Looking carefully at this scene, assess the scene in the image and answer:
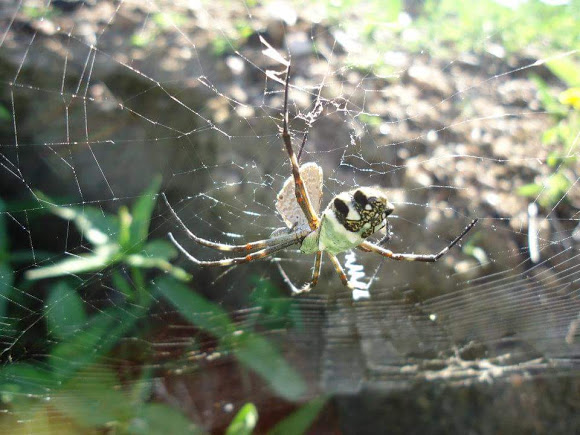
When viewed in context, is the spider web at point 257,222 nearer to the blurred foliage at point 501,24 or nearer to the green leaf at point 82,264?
the green leaf at point 82,264

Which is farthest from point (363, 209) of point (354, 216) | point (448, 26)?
point (448, 26)

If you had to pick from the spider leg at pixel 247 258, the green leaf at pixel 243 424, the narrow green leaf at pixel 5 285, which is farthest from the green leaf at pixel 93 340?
the green leaf at pixel 243 424

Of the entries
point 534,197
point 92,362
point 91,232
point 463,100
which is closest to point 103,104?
point 91,232

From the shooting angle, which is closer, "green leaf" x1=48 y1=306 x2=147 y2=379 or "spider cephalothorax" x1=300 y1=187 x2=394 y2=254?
"spider cephalothorax" x1=300 y1=187 x2=394 y2=254

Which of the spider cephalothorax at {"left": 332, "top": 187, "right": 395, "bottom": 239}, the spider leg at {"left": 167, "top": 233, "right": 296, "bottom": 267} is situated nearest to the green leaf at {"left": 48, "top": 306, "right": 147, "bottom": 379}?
the spider leg at {"left": 167, "top": 233, "right": 296, "bottom": 267}

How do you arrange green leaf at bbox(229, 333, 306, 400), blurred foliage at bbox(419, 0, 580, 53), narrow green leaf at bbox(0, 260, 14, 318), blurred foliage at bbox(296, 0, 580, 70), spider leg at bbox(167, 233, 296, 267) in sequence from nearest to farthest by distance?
1. spider leg at bbox(167, 233, 296, 267)
2. narrow green leaf at bbox(0, 260, 14, 318)
3. green leaf at bbox(229, 333, 306, 400)
4. blurred foliage at bbox(296, 0, 580, 70)
5. blurred foliage at bbox(419, 0, 580, 53)

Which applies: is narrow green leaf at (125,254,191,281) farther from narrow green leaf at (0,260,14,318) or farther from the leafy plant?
narrow green leaf at (0,260,14,318)
